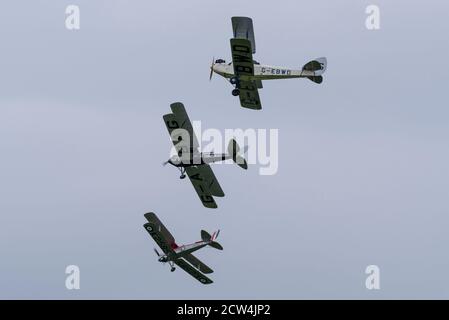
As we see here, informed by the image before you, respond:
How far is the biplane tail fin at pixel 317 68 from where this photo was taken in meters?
76.8

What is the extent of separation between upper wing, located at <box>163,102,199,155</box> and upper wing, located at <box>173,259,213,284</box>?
563 inches

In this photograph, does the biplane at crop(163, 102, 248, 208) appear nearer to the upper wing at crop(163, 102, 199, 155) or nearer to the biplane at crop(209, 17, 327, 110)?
the upper wing at crop(163, 102, 199, 155)

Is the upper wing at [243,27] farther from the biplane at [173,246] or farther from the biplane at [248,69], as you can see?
the biplane at [173,246]

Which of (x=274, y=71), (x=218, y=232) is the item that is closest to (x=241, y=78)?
(x=274, y=71)

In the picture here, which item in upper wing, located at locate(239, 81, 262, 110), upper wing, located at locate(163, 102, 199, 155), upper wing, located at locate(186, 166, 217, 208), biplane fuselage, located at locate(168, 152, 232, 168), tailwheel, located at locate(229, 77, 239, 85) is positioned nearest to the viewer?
upper wing, located at locate(163, 102, 199, 155)

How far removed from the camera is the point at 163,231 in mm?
87125

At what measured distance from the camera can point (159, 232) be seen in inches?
3420

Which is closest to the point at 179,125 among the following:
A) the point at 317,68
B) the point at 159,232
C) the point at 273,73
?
the point at 273,73

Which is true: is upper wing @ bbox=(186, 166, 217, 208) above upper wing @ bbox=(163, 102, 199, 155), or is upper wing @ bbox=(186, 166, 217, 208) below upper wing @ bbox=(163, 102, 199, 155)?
below

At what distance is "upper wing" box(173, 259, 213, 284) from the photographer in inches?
3581

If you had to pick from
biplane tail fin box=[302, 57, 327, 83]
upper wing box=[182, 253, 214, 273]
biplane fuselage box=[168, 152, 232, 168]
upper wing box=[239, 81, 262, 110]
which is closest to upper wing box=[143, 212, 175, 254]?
upper wing box=[182, 253, 214, 273]

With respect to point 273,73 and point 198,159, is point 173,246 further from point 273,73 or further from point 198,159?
point 273,73
